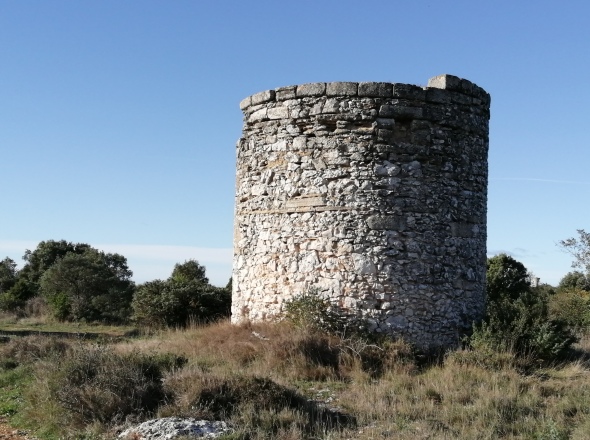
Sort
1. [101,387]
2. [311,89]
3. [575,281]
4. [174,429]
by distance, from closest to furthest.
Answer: [174,429]
[101,387]
[311,89]
[575,281]

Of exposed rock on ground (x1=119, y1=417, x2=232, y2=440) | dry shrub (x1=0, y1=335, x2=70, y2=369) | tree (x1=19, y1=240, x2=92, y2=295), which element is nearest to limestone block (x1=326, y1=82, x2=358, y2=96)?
exposed rock on ground (x1=119, y1=417, x2=232, y2=440)

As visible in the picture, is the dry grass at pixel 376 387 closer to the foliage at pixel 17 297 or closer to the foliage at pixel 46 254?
the foliage at pixel 17 297

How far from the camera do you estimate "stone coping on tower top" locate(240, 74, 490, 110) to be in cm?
981

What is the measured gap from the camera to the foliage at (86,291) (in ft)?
76.2

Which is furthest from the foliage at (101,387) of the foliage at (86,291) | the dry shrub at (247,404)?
the foliage at (86,291)

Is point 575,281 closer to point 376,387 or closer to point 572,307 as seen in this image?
point 572,307

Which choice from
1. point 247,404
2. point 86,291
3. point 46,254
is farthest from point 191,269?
point 247,404

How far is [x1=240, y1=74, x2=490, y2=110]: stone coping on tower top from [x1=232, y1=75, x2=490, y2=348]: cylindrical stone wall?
2 centimetres

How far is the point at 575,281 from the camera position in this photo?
27.8 m

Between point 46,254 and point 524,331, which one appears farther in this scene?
point 46,254

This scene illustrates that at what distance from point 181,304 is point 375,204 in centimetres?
747

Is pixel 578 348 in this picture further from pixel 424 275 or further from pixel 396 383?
pixel 396 383

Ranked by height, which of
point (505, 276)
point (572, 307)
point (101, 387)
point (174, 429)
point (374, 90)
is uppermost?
point (374, 90)

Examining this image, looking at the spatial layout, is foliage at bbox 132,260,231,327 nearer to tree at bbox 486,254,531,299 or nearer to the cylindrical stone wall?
the cylindrical stone wall
